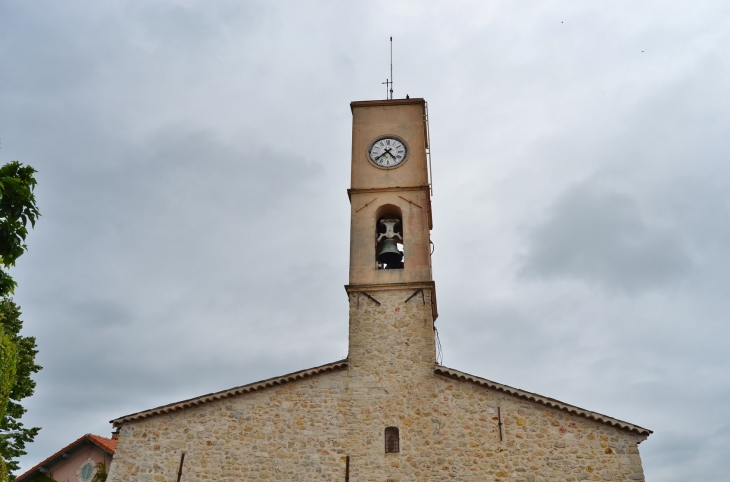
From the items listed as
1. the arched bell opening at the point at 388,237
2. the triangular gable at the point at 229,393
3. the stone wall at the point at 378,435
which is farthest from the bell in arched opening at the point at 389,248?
the triangular gable at the point at 229,393

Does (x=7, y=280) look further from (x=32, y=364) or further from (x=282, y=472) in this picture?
(x=32, y=364)

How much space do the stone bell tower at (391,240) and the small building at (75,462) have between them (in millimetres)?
8809

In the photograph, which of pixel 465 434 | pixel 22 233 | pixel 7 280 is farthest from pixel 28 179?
pixel 465 434

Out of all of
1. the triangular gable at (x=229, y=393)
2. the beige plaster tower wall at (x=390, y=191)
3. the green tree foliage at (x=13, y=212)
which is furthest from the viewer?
the beige plaster tower wall at (x=390, y=191)

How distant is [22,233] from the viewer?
884cm

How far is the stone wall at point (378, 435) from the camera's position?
1371cm

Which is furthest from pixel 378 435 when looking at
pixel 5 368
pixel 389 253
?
pixel 5 368

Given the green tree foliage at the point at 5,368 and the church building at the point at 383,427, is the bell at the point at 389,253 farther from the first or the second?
the green tree foliage at the point at 5,368

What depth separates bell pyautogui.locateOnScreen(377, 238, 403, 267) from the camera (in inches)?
680

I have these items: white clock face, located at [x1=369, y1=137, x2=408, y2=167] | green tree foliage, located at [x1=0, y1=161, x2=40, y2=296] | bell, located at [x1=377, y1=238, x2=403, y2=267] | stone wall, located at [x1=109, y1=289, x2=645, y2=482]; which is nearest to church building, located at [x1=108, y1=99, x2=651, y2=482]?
stone wall, located at [x1=109, y1=289, x2=645, y2=482]

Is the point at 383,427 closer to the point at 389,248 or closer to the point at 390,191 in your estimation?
the point at 389,248

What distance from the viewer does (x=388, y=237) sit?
17.6m

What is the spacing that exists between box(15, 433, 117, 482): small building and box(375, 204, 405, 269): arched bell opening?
10.0 meters

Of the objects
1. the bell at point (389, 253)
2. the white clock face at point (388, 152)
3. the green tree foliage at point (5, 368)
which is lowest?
the green tree foliage at point (5, 368)
